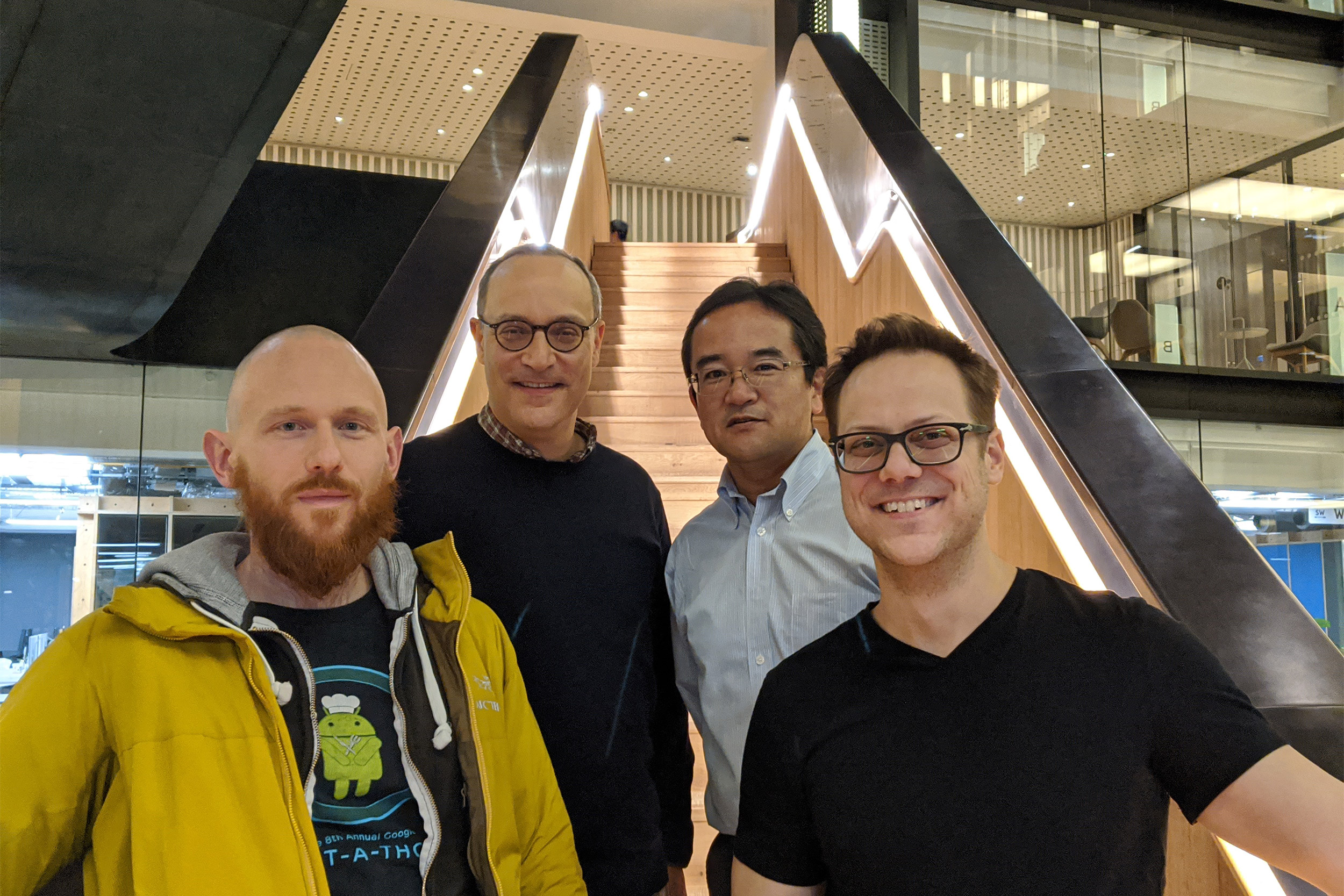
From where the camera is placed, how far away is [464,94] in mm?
9195

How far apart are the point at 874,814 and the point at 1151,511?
0.97 m

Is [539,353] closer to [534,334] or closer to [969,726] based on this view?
[534,334]

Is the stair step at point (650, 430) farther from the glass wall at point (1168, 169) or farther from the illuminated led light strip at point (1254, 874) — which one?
the glass wall at point (1168, 169)

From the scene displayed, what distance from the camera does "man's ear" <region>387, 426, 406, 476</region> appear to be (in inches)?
52.4

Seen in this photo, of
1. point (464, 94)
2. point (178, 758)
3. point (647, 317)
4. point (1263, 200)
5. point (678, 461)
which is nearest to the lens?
point (178, 758)

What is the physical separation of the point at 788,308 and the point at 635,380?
318 cm

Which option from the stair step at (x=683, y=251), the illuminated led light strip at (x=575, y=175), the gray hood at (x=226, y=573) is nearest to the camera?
the gray hood at (x=226, y=573)

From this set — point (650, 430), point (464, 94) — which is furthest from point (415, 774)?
point (464, 94)

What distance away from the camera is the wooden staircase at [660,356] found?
12.5ft

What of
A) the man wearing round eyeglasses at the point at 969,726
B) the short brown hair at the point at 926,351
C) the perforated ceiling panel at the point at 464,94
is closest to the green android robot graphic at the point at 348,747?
the man wearing round eyeglasses at the point at 969,726

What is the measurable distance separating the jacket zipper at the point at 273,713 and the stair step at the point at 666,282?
4.71 metres

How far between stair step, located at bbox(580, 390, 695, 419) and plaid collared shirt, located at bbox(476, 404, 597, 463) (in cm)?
261

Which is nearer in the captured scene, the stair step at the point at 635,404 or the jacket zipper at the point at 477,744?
the jacket zipper at the point at 477,744

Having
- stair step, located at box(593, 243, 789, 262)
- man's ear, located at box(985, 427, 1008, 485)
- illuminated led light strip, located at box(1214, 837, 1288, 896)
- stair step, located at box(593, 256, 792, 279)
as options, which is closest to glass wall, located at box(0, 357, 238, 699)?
stair step, located at box(593, 256, 792, 279)
